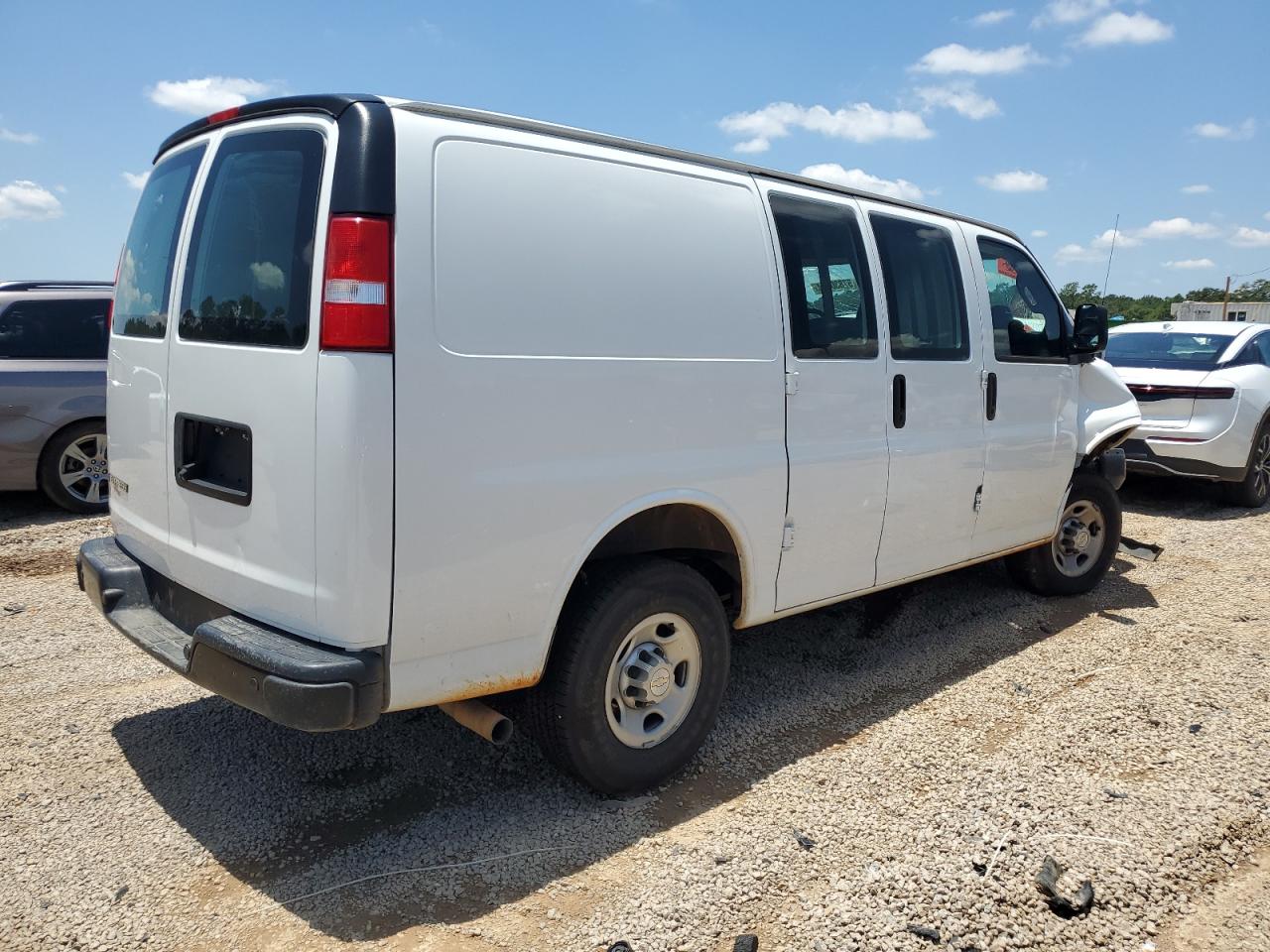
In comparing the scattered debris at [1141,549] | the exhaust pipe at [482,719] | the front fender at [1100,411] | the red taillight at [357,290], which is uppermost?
the red taillight at [357,290]

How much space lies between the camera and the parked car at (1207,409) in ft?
27.8

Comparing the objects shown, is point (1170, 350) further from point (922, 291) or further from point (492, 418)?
point (492, 418)

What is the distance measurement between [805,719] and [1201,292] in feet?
217

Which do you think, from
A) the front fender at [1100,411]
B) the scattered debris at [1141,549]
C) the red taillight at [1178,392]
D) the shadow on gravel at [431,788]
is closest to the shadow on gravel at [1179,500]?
the red taillight at [1178,392]

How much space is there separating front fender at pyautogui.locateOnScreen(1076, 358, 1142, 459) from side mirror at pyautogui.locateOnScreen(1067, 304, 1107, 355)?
0.48 ft

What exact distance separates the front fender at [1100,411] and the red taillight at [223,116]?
4749 millimetres

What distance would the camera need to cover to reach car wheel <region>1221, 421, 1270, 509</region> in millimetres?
8773

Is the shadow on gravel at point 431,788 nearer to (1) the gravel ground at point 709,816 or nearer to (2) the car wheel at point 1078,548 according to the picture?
(1) the gravel ground at point 709,816

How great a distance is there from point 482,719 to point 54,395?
6165mm

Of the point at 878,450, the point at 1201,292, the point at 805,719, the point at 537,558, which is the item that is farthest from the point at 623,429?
the point at 1201,292

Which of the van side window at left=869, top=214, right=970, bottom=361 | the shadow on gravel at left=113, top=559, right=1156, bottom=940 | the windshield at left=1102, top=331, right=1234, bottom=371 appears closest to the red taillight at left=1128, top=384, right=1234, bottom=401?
the windshield at left=1102, top=331, right=1234, bottom=371

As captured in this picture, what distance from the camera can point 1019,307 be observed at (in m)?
5.18

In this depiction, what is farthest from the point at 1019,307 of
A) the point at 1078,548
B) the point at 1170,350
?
the point at 1170,350

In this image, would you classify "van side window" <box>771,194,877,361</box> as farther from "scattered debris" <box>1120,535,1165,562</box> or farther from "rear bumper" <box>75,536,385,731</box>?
"scattered debris" <box>1120,535,1165,562</box>
